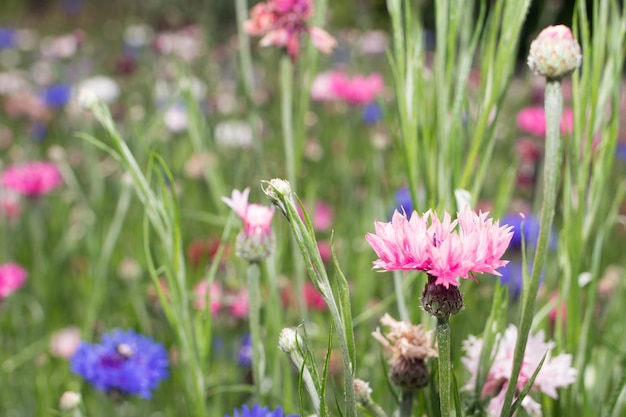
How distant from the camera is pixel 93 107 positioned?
2.06ft

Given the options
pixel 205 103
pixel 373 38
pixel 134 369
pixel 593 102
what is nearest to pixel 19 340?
pixel 134 369

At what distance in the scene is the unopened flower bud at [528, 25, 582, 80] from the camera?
1.52ft

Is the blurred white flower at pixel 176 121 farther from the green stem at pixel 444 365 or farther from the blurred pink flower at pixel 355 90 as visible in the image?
the green stem at pixel 444 365

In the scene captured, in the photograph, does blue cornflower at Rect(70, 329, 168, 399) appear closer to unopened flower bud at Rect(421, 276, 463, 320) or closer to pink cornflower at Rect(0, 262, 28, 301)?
pink cornflower at Rect(0, 262, 28, 301)

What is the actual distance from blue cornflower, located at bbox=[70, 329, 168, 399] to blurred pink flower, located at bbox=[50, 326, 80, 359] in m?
0.28

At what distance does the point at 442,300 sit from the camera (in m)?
0.42

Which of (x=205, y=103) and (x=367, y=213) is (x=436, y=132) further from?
(x=205, y=103)

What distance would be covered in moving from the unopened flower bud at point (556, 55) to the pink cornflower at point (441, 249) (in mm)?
108

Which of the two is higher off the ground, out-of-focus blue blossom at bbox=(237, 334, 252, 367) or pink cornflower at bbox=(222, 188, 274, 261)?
pink cornflower at bbox=(222, 188, 274, 261)

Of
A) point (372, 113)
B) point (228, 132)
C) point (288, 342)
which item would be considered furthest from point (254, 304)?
point (372, 113)

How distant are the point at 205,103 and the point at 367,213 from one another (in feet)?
3.60

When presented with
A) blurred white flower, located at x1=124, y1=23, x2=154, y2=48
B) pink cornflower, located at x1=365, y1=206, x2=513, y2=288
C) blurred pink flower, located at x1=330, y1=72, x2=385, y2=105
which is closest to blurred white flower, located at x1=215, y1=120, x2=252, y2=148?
blurred pink flower, located at x1=330, y1=72, x2=385, y2=105

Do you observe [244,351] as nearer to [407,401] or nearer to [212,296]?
[212,296]

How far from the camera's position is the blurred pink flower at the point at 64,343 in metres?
1.18
